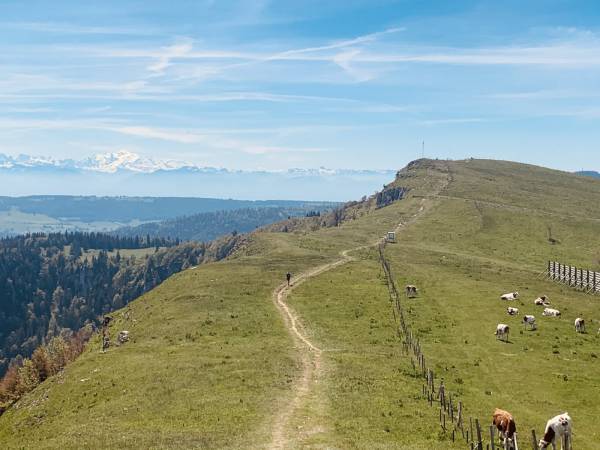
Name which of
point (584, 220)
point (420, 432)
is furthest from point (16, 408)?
point (584, 220)

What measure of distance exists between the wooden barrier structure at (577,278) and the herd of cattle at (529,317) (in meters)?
14.1

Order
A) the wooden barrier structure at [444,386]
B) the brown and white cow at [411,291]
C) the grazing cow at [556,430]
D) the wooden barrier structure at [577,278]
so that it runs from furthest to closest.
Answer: the wooden barrier structure at [577,278], the brown and white cow at [411,291], the wooden barrier structure at [444,386], the grazing cow at [556,430]

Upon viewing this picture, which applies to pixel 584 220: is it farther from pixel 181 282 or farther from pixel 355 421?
pixel 355 421

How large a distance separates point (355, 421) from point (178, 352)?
80.6ft

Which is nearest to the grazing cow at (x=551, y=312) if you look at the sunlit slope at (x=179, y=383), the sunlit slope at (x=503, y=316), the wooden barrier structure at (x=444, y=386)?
the sunlit slope at (x=503, y=316)

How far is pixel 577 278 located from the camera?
8862 centimetres

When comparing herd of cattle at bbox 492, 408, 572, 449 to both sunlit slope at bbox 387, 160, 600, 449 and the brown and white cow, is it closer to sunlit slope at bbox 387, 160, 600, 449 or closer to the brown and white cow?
sunlit slope at bbox 387, 160, 600, 449

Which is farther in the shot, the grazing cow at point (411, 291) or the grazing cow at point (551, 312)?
the grazing cow at point (411, 291)

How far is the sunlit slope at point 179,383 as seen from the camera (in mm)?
34812

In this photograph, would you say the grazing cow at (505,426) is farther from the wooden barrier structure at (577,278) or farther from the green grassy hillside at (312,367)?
the wooden barrier structure at (577,278)

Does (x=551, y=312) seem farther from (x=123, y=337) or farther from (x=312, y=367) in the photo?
(x=123, y=337)

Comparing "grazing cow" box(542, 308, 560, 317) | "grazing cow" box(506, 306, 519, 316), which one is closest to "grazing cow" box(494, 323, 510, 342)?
"grazing cow" box(506, 306, 519, 316)

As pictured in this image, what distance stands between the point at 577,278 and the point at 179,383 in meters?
71.0

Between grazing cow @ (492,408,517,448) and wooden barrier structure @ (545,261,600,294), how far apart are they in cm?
5864
